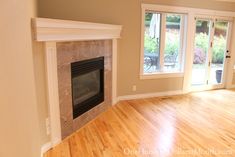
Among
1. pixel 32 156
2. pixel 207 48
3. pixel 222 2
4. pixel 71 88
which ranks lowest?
pixel 32 156

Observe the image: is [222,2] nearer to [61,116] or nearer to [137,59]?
[137,59]

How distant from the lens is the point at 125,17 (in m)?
3.80

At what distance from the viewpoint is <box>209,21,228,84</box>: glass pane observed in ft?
15.9

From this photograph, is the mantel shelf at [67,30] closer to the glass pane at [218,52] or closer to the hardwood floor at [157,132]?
the hardwood floor at [157,132]

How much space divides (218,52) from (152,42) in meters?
2.05

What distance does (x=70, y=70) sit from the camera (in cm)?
256

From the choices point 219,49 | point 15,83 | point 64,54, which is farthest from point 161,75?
point 15,83

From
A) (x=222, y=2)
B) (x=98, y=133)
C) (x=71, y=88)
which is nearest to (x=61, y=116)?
(x=71, y=88)

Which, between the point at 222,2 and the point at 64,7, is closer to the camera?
the point at 64,7

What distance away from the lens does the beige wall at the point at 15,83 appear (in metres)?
1.06

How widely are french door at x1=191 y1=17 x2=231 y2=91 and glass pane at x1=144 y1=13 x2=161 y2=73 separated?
106cm

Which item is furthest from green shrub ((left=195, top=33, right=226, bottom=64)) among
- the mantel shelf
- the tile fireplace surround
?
the tile fireplace surround

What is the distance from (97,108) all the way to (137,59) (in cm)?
145

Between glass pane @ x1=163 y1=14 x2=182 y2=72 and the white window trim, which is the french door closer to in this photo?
the white window trim
